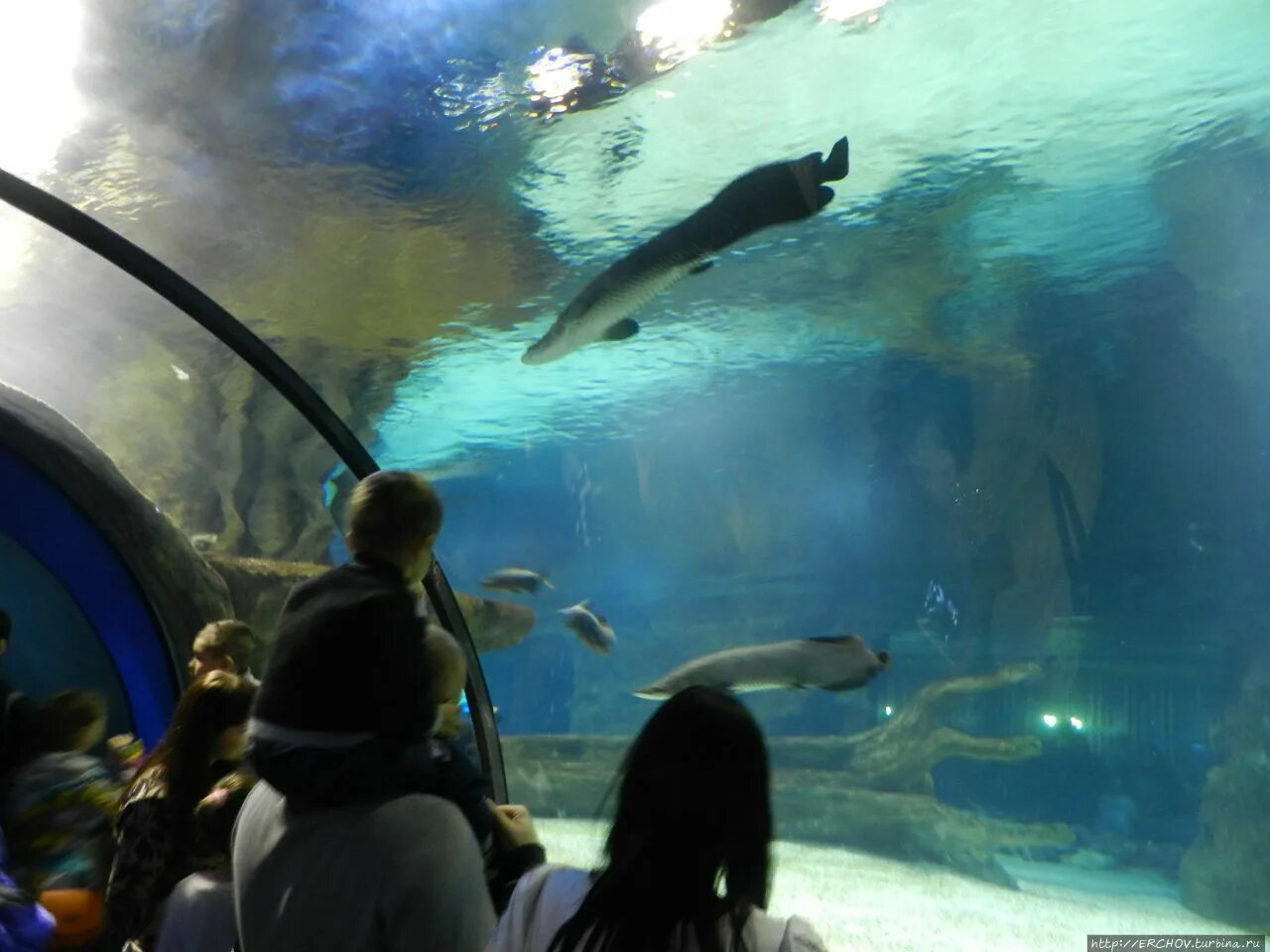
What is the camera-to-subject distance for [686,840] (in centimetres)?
123

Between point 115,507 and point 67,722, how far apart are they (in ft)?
4.77

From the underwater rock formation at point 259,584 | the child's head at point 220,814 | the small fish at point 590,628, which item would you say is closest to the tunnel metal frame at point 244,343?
the underwater rock formation at point 259,584

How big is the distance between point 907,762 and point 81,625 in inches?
458

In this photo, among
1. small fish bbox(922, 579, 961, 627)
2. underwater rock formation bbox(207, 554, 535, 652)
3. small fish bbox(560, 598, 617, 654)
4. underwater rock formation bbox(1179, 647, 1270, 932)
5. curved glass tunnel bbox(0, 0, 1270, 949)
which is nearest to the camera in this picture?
curved glass tunnel bbox(0, 0, 1270, 949)

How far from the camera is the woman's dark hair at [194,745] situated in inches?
95.4

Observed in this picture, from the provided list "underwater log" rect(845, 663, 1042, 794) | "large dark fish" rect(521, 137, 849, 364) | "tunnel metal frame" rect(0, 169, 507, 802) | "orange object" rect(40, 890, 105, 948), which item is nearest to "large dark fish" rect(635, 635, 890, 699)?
"tunnel metal frame" rect(0, 169, 507, 802)

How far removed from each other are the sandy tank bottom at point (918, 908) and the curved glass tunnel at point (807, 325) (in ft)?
0.29

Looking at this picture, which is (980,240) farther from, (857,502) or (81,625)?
(857,502)

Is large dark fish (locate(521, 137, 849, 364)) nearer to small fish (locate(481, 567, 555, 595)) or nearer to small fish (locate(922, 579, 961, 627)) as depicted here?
small fish (locate(481, 567, 555, 595))

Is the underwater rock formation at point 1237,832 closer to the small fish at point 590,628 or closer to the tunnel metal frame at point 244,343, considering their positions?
the small fish at point 590,628

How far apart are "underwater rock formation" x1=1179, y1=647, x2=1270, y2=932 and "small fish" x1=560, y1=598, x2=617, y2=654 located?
9.00 meters

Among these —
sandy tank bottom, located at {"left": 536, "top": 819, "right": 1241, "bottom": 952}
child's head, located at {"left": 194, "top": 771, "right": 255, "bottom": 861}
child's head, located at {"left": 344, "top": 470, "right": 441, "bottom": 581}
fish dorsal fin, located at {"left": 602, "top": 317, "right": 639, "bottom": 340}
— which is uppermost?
fish dorsal fin, located at {"left": 602, "top": 317, "right": 639, "bottom": 340}

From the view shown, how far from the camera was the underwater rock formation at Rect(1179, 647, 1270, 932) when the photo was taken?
11.1 metres

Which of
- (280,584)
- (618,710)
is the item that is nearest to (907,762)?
(280,584)
